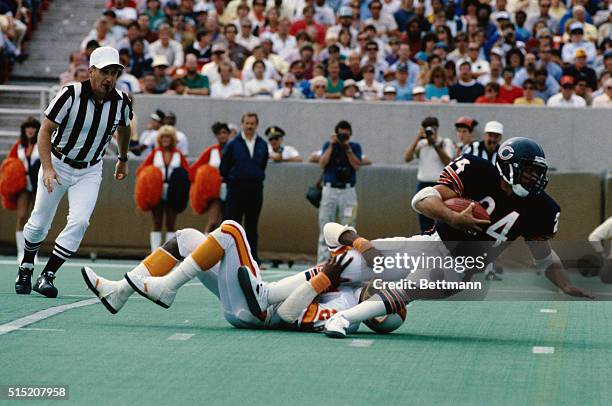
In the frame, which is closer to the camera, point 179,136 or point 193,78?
point 179,136

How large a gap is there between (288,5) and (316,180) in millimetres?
5367

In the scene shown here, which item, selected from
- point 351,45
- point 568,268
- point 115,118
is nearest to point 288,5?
point 351,45

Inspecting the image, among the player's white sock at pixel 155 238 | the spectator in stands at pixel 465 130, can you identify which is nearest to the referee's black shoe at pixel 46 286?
the player's white sock at pixel 155 238

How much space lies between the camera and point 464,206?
743 centimetres

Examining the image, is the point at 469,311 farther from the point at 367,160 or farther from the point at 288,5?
the point at 288,5

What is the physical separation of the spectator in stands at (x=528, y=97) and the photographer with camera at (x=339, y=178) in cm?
302

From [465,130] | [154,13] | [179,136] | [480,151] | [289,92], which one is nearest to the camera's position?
[480,151]

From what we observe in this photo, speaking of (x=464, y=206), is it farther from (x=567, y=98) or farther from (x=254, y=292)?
(x=567, y=98)

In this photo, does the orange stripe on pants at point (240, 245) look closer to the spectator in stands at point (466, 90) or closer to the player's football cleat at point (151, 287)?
the player's football cleat at point (151, 287)

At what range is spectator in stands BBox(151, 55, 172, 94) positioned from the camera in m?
18.0

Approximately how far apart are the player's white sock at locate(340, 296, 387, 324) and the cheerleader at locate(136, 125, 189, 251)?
26.8 ft

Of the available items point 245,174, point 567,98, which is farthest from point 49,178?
point 567,98

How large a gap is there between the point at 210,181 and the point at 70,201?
5.77m

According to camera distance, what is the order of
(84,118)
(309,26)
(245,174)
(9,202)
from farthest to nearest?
(309,26) → (9,202) → (245,174) → (84,118)
